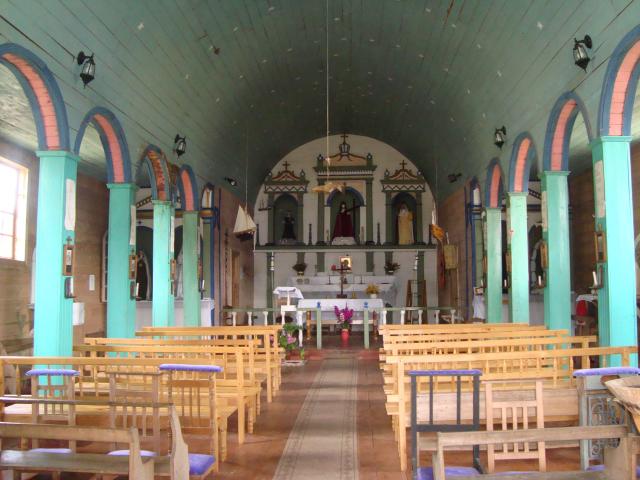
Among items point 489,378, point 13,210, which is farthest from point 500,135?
point 13,210

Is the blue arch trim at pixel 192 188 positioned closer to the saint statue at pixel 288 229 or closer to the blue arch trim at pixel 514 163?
the blue arch trim at pixel 514 163

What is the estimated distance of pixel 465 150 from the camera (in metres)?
13.3

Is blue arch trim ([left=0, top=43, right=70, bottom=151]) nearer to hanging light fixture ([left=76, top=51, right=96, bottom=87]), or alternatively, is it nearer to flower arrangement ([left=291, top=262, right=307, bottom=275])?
hanging light fixture ([left=76, top=51, right=96, bottom=87])

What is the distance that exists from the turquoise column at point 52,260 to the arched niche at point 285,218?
12.5 metres

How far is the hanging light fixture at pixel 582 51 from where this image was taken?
6.78m

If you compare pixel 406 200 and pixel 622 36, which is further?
pixel 406 200

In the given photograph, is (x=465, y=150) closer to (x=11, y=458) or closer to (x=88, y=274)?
(x=88, y=274)

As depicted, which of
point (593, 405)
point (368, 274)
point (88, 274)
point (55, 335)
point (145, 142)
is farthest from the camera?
point (368, 274)

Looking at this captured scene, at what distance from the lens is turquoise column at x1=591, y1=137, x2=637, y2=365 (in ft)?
21.0

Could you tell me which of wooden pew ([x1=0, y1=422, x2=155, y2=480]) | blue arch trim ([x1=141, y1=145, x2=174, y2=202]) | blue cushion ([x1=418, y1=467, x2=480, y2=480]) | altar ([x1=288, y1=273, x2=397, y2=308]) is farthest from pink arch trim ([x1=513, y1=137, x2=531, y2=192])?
wooden pew ([x1=0, y1=422, x2=155, y2=480])

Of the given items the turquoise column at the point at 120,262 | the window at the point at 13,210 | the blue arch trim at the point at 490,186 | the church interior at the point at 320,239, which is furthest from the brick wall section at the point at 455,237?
the window at the point at 13,210

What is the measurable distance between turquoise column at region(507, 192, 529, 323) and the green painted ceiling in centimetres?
103

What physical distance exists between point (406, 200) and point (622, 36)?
13.4 meters

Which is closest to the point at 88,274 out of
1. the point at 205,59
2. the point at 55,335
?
the point at 205,59
